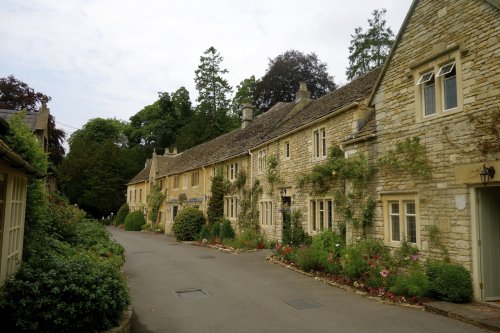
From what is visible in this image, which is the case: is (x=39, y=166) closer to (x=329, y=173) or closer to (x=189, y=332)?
(x=189, y=332)

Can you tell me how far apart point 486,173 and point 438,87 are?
115 inches

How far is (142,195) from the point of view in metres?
49.3

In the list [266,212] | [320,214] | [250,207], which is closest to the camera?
[320,214]

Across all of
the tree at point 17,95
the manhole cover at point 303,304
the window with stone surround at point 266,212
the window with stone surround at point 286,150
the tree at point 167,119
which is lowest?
the manhole cover at point 303,304

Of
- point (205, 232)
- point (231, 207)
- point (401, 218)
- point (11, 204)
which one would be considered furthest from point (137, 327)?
point (205, 232)

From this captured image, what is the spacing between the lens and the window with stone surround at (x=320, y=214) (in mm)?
16188

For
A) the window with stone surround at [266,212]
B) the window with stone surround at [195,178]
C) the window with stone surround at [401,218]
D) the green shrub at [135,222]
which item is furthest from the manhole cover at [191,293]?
the green shrub at [135,222]

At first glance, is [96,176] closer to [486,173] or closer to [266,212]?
[266,212]

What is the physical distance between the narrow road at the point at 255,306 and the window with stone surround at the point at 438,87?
5272 mm

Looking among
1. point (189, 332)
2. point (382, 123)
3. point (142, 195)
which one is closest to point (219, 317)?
point (189, 332)

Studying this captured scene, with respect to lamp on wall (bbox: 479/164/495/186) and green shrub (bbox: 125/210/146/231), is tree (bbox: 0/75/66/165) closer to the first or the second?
green shrub (bbox: 125/210/146/231)

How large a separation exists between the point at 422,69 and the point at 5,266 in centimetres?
1114

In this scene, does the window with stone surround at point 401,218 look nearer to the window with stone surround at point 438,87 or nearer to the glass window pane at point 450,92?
the window with stone surround at point 438,87

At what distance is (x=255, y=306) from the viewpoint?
9891 mm
